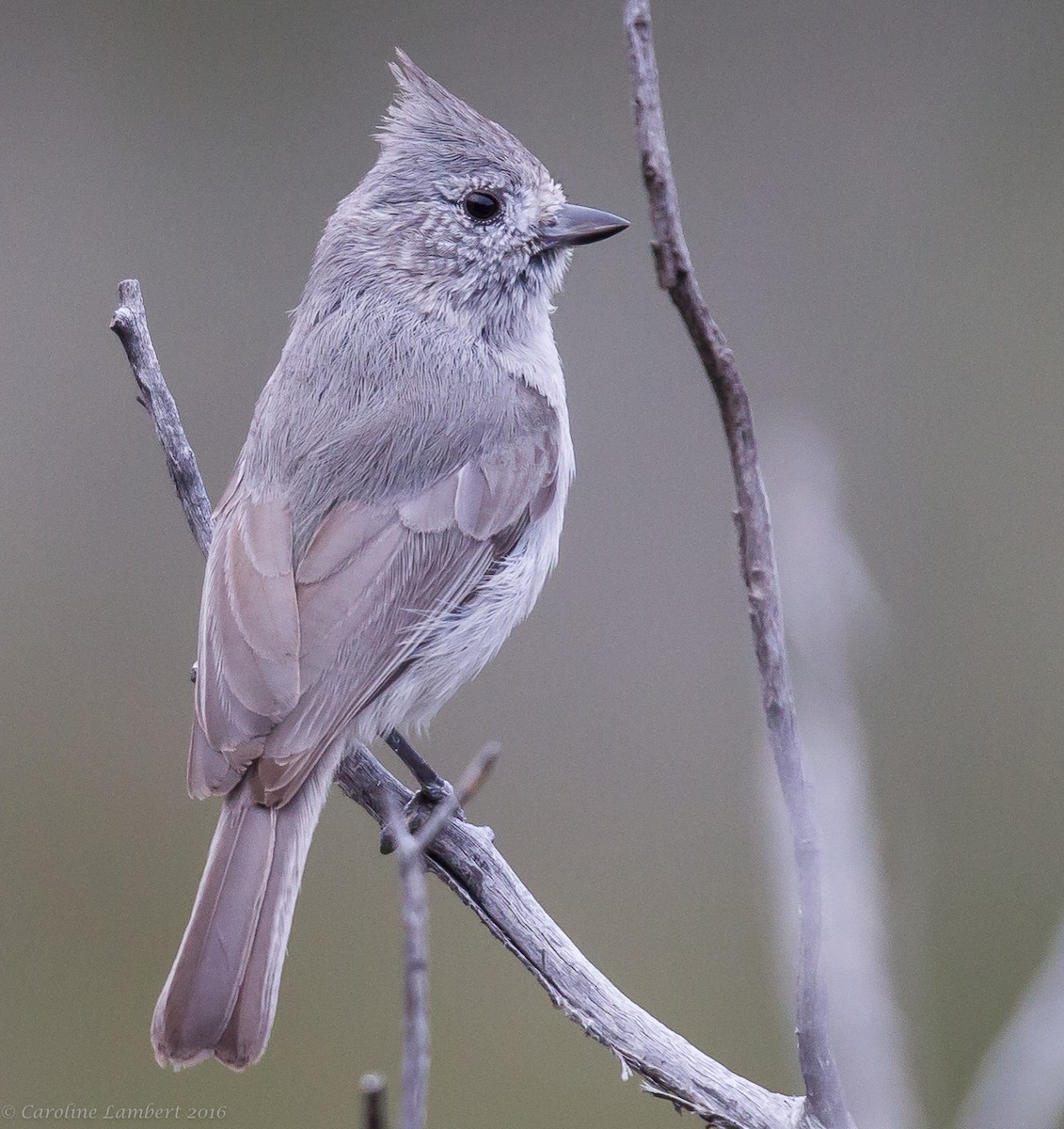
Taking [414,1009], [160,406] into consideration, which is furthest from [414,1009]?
[160,406]

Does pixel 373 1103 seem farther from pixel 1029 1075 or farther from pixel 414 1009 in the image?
pixel 1029 1075

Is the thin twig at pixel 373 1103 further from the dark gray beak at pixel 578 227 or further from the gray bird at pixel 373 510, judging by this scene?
the dark gray beak at pixel 578 227

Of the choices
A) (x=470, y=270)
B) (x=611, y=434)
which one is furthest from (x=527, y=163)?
(x=611, y=434)

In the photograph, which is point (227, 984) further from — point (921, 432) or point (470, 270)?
point (921, 432)

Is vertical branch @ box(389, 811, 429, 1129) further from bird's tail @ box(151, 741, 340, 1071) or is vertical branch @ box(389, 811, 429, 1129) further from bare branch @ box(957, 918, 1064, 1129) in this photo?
bird's tail @ box(151, 741, 340, 1071)

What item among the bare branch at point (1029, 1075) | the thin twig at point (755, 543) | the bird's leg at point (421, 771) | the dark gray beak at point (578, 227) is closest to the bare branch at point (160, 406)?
the bird's leg at point (421, 771)

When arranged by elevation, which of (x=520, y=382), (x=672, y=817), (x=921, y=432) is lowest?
(x=672, y=817)

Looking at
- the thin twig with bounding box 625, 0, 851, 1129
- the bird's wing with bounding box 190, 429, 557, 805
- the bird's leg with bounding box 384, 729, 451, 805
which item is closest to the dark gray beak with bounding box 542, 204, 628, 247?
the bird's wing with bounding box 190, 429, 557, 805
